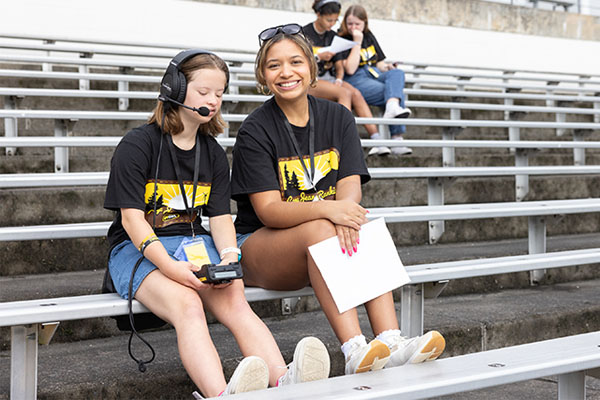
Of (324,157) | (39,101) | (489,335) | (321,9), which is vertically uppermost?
(321,9)

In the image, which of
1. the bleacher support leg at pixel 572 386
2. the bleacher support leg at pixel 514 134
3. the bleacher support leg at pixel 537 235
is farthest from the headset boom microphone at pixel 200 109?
the bleacher support leg at pixel 514 134

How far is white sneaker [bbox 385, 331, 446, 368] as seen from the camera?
1.62 metres

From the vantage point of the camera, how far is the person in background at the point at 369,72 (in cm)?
420

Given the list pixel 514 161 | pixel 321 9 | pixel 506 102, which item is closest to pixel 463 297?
pixel 514 161

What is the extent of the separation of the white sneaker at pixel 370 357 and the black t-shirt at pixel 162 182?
2.05 ft

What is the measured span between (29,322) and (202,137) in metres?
0.72

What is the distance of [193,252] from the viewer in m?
1.94

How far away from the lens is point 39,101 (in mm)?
3957

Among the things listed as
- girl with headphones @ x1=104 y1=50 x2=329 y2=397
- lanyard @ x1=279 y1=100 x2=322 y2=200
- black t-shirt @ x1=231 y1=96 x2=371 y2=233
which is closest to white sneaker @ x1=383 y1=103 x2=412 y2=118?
black t-shirt @ x1=231 y1=96 x2=371 y2=233

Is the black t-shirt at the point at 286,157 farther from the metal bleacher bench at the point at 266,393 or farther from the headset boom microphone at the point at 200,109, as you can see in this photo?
the metal bleacher bench at the point at 266,393

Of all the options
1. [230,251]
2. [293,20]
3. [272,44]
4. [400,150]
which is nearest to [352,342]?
[230,251]

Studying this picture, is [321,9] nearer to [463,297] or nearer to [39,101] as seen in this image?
[39,101]

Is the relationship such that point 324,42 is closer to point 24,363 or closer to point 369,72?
point 369,72

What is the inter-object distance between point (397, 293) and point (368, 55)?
2074 millimetres
